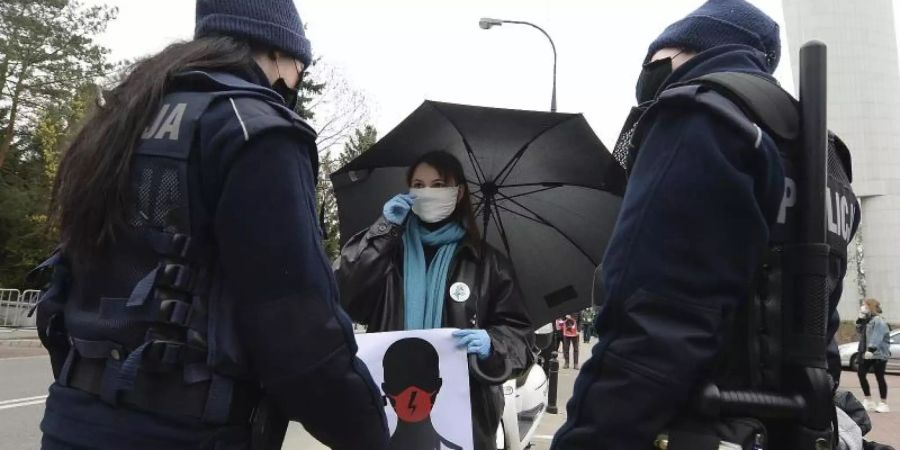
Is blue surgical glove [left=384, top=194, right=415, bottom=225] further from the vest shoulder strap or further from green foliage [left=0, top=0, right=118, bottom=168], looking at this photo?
green foliage [left=0, top=0, right=118, bottom=168]

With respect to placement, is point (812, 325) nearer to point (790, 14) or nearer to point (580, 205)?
point (580, 205)

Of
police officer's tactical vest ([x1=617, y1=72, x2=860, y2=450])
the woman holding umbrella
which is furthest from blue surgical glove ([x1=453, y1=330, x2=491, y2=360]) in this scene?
police officer's tactical vest ([x1=617, y1=72, x2=860, y2=450])

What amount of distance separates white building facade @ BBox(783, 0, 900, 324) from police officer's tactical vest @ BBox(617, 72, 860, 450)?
44914 mm

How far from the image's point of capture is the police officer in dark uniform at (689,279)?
4.94 feet

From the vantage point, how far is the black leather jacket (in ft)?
10.3

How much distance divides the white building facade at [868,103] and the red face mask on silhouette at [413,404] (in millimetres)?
44417

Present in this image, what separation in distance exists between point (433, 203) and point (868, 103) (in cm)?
4707

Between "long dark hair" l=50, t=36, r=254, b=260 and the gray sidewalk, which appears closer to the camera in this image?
"long dark hair" l=50, t=36, r=254, b=260

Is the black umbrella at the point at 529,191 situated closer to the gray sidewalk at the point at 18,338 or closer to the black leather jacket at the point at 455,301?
the black leather jacket at the point at 455,301

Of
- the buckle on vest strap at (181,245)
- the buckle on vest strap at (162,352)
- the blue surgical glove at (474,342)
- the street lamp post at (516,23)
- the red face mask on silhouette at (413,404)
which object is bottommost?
the red face mask on silhouette at (413,404)

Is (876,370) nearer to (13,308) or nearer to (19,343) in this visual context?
(19,343)

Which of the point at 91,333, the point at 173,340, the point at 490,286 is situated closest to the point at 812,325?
the point at 173,340

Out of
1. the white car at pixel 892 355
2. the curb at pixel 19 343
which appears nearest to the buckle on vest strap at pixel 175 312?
the curb at pixel 19 343

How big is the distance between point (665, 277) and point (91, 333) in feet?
4.01
